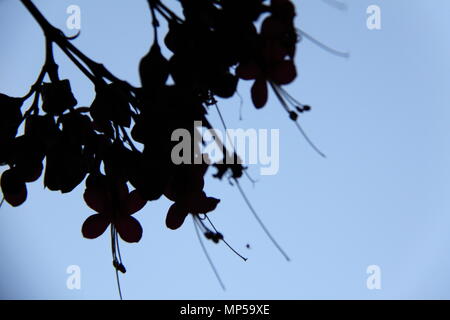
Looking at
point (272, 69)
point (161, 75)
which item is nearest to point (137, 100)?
point (161, 75)

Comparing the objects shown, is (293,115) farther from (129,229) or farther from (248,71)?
(129,229)

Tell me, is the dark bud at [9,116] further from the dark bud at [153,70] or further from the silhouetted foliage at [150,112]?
the dark bud at [153,70]

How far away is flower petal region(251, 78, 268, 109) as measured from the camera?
0.49m

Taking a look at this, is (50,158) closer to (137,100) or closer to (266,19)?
(137,100)

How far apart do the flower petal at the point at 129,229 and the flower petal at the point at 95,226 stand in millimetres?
19

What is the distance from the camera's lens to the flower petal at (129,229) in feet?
1.86

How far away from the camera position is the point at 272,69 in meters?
0.47

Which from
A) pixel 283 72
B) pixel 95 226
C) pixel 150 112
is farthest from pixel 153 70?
pixel 95 226

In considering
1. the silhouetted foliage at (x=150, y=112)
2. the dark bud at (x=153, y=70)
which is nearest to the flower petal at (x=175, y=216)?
the silhouetted foliage at (x=150, y=112)

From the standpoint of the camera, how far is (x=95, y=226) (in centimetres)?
57

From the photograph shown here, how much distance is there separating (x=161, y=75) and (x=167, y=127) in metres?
0.06
